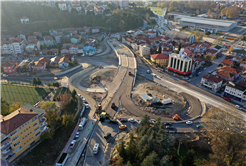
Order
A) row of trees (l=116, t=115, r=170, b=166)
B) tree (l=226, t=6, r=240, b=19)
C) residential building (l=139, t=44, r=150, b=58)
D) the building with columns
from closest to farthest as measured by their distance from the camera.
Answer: row of trees (l=116, t=115, r=170, b=166) → the building with columns → residential building (l=139, t=44, r=150, b=58) → tree (l=226, t=6, r=240, b=19)

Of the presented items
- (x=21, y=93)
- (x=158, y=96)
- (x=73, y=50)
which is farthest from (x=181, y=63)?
(x=21, y=93)

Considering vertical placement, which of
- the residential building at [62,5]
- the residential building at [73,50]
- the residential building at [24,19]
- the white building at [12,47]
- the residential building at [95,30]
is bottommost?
the residential building at [73,50]

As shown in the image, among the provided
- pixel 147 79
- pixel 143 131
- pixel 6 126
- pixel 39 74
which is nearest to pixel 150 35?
pixel 147 79

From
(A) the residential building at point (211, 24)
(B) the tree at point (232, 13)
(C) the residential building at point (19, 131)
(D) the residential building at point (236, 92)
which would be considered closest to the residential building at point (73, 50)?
(C) the residential building at point (19, 131)

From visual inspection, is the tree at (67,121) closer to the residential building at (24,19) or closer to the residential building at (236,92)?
the residential building at (236,92)

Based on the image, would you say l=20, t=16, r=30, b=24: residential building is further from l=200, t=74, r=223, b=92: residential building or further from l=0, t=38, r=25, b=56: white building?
l=200, t=74, r=223, b=92: residential building

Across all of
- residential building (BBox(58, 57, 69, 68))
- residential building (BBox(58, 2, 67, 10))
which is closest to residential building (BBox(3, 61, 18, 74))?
residential building (BBox(58, 57, 69, 68))
